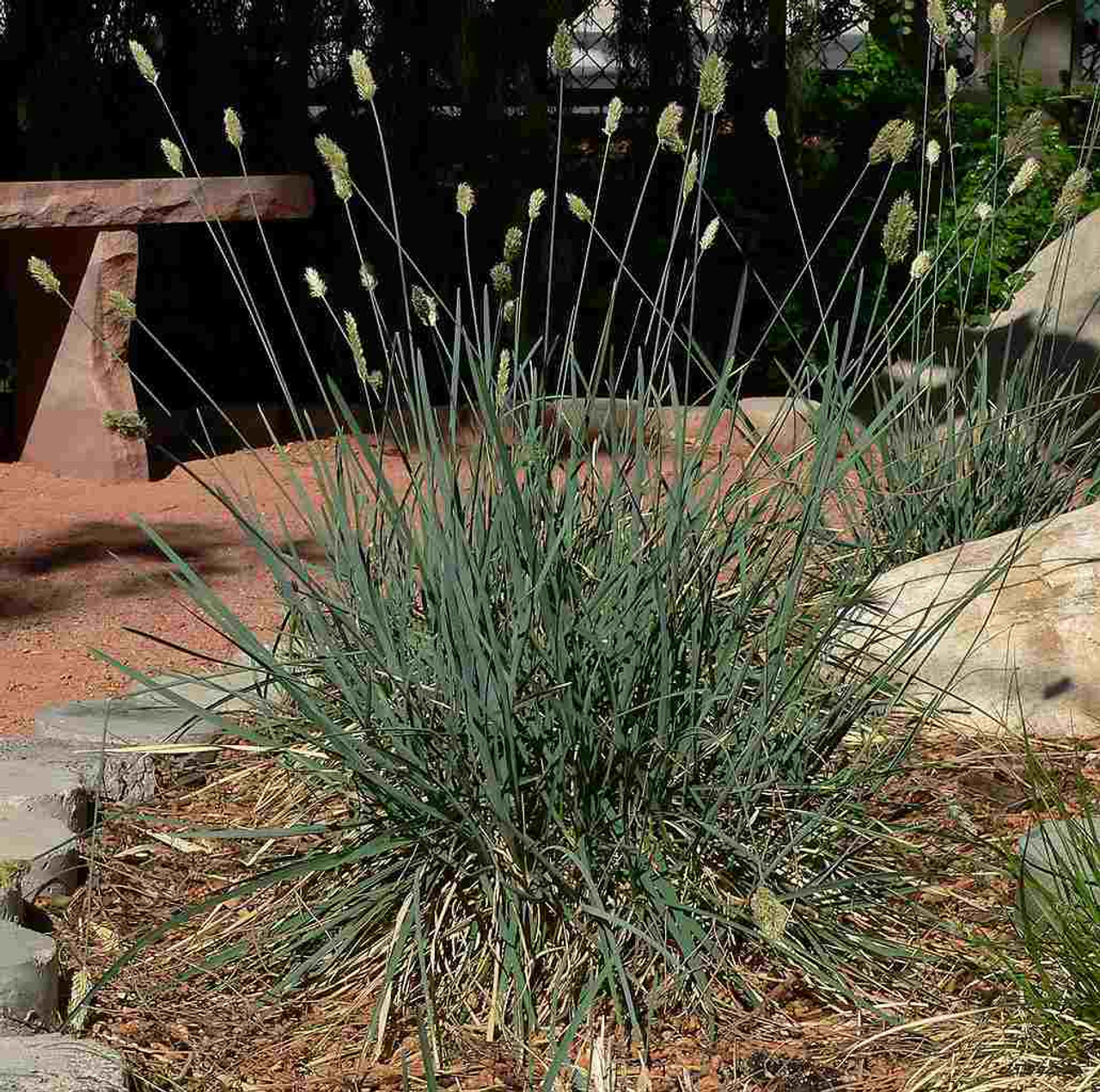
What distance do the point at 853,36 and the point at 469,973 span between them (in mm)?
10011

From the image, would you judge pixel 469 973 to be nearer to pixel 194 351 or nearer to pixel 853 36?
pixel 194 351

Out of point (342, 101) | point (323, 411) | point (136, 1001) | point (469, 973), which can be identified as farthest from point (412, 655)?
point (342, 101)

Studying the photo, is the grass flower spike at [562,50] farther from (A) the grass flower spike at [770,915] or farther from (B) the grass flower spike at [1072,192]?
(A) the grass flower spike at [770,915]

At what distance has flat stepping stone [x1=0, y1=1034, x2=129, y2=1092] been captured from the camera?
1715 mm

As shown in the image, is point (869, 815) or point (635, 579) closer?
point (635, 579)

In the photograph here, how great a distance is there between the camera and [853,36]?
11.0 metres

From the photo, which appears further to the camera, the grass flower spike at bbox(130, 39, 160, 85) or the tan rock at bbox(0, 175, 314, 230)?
the tan rock at bbox(0, 175, 314, 230)

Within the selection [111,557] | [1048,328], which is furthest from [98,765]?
[1048,328]

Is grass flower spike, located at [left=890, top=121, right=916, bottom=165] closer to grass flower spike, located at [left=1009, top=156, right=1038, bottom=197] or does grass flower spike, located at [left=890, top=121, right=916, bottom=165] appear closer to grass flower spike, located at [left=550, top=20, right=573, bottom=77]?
grass flower spike, located at [left=1009, top=156, right=1038, bottom=197]

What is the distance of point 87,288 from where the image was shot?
17.5ft

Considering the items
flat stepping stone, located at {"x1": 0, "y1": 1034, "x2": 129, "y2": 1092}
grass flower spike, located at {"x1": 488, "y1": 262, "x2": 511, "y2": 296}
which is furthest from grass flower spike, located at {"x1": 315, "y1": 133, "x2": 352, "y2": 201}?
flat stepping stone, located at {"x1": 0, "y1": 1034, "x2": 129, "y2": 1092}

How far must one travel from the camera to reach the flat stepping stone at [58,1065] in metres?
1.71

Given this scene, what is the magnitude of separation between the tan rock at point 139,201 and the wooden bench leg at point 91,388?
3.8 inches

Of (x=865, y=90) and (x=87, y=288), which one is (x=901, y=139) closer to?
(x=87, y=288)
